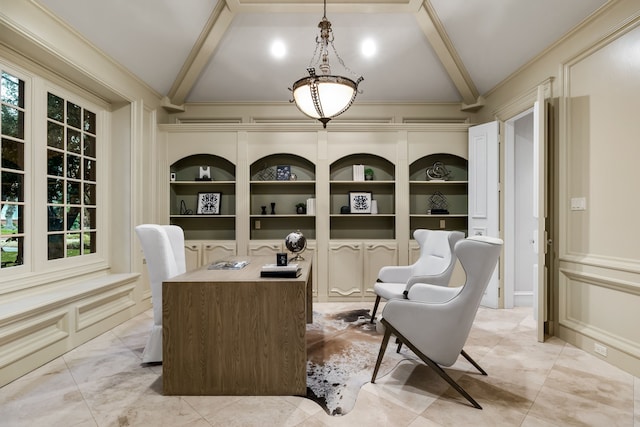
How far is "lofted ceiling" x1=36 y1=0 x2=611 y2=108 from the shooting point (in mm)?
3281

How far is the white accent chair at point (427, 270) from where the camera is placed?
9.86 ft

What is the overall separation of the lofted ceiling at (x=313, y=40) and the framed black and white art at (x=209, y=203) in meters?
1.35

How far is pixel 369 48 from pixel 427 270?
2.73 meters

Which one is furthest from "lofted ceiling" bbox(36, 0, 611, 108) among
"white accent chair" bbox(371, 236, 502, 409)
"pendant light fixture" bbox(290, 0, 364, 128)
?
"white accent chair" bbox(371, 236, 502, 409)

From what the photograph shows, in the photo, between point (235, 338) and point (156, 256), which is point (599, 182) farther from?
point (156, 256)

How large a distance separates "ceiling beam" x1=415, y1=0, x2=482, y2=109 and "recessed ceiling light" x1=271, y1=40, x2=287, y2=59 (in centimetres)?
156

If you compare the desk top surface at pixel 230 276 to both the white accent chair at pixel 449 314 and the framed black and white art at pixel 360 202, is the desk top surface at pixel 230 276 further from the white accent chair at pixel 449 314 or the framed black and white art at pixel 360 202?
the framed black and white art at pixel 360 202

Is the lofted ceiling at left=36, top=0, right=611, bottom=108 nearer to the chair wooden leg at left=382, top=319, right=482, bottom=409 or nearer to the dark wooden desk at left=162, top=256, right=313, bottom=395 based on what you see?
the dark wooden desk at left=162, top=256, right=313, bottom=395

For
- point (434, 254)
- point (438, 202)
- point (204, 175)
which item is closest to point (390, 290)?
point (434, 254)

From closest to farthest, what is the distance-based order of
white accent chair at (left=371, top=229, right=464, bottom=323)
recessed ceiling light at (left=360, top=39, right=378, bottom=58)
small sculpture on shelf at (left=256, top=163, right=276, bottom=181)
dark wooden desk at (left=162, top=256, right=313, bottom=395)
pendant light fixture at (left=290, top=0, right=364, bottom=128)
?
dark wooden desk at (left=162, top=256, right=313, bottom=395), pendant light fixture at (left=290, top=0, right=364, bottom=128), white accent chair at (left=371, top=229, right=464, bottom=323), recessed ceiling light at (left=360, top=39, right=378, bottom=58), small sculpture on shelf at (left=256, top=163, right=276, bottom=181)

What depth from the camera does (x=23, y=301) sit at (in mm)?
2705

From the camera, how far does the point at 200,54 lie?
4.27 meters

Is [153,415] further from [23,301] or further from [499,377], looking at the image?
[499,377]

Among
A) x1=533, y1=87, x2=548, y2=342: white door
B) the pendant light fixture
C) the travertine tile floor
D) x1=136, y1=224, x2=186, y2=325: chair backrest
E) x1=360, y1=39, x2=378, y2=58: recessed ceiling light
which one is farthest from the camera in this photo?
x1=360, y1=39, x2=378, y2=58: recessed ceiling light
